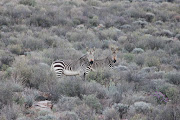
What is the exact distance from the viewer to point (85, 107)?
729 cm

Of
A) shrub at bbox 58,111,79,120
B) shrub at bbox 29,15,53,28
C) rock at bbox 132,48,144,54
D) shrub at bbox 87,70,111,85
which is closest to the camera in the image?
shrub at bbox 58,111,79,120

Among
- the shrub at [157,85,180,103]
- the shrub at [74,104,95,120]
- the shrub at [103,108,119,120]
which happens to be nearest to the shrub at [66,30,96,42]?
the shrub at [157,85,180,103]

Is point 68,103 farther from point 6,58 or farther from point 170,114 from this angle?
point 6,58

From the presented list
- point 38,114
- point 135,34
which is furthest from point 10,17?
point 38,114

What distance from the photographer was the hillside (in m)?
7.47

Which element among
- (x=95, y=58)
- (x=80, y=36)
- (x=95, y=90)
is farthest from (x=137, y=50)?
(x=95, y=90)

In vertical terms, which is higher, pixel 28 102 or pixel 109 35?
pixel 28 102

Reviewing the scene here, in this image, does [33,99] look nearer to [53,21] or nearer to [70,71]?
[70,71]

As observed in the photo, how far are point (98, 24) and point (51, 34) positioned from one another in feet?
17.6

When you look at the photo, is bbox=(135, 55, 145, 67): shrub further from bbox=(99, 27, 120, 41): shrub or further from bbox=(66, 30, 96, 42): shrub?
bbox=(99, 27, 120, 41): shrub

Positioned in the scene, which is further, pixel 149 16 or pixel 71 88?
pixel 149 16

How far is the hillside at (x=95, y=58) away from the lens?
7473 mm

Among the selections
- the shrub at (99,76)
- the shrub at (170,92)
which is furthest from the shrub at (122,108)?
the shrub at (99,76)

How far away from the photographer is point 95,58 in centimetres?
1334
